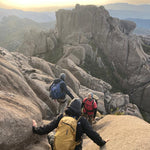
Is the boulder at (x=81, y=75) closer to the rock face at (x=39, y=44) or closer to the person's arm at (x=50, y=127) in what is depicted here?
the person's arm at (x=50, y=127)

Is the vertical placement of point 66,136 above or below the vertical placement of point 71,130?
below

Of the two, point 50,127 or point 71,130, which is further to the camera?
point 50,127

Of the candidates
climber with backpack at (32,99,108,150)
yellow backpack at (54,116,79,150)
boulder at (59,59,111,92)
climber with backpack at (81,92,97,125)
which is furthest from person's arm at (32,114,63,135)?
boulder at (59,59,111,92)

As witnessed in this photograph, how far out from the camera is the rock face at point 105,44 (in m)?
86.8

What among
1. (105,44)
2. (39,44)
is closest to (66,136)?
(39,44)

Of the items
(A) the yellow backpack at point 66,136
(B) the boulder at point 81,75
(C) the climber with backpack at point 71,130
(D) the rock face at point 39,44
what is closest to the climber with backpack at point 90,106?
(C) the climber with backpack at point 71,130

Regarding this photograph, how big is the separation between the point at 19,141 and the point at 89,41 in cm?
9661

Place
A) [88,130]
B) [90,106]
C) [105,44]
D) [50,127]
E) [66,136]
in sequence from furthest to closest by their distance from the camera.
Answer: [105,44], [90,106], [50,127], [88,130], [66,136]

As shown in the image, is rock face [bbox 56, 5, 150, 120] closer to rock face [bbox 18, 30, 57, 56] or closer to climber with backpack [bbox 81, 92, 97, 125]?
rock face [bbox 18, 30, 57, 56]

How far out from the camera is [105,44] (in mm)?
99688

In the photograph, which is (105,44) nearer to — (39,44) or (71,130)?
(39,44)

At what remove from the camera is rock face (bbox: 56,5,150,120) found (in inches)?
3415

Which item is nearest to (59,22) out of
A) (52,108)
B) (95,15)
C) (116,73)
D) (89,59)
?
(95,15)

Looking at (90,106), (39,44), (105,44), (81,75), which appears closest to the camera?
(90,106)
